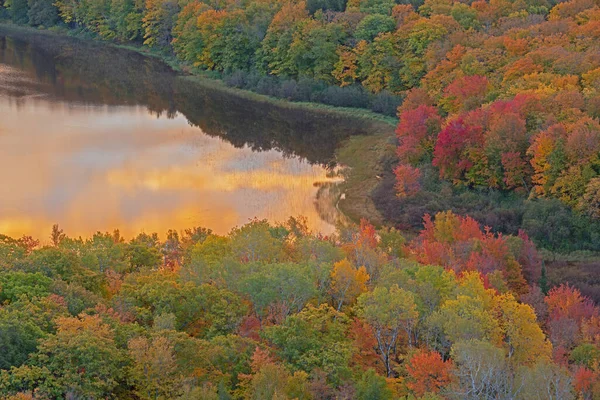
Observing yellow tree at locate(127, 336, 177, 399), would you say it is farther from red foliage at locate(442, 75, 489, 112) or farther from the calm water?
red foliage at locate(442, 75, 489, 112)

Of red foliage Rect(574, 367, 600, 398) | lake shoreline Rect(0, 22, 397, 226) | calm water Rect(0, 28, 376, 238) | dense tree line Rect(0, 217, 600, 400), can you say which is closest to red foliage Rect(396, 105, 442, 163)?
lake shoreline Rect(0, 22, 397, 226)

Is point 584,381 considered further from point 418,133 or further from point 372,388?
point 418,133

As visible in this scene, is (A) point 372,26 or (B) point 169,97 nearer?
(B) point 169,97

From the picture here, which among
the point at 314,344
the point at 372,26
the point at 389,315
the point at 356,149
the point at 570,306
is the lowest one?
the point at 356,149

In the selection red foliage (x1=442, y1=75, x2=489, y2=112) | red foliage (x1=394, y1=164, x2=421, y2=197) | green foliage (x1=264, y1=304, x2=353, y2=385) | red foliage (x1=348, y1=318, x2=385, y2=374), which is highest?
red foliage (x1=442, y1=75, x2=489, y2=112)

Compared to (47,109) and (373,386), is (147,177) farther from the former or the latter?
(373,386)

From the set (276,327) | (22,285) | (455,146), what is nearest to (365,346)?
(276,327)
